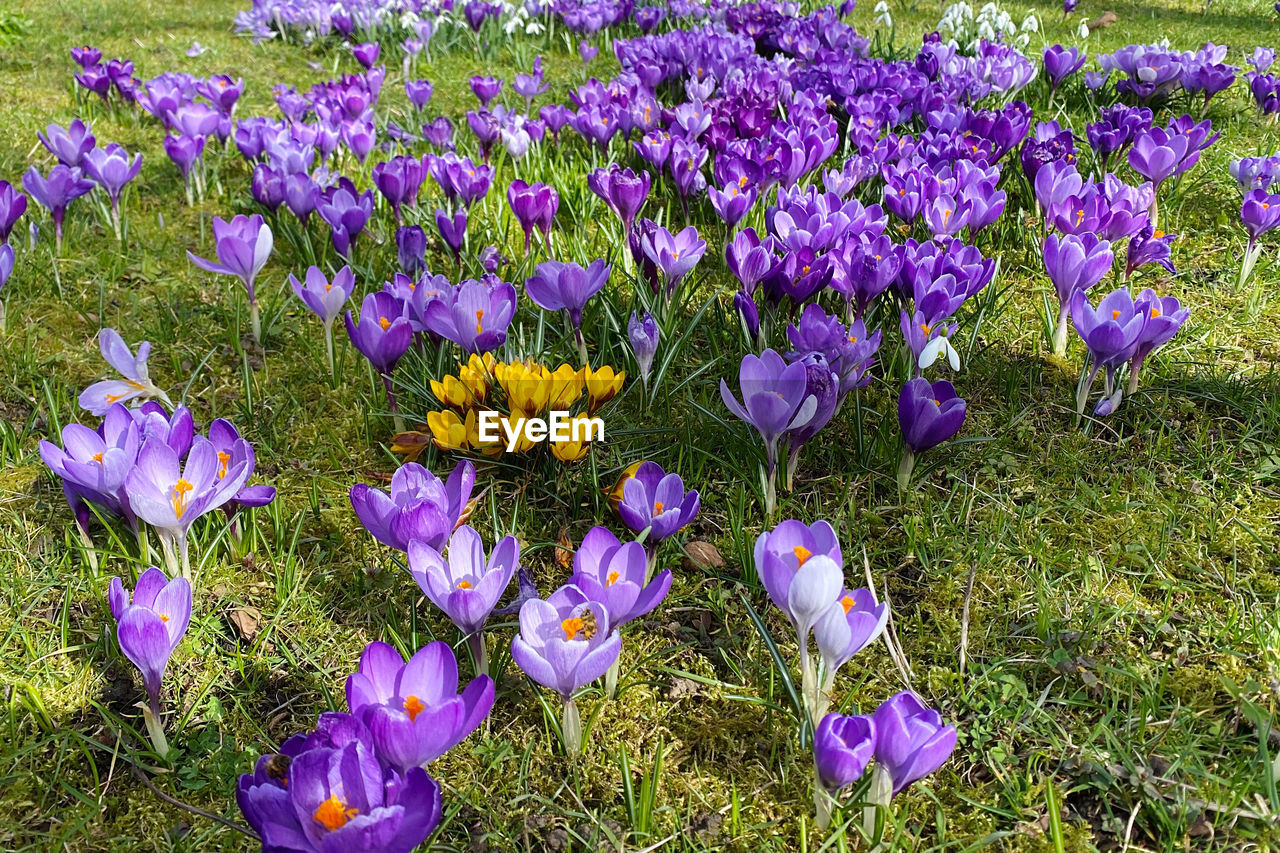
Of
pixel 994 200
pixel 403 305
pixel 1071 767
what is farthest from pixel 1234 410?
pixel 403 305

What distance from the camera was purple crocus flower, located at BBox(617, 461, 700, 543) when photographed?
1.60m

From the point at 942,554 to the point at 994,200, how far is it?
1.15 meters

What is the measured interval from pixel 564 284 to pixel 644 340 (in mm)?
226

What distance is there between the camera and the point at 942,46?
412cm

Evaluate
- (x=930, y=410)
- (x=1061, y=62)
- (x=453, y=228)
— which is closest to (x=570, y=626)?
(x=930, y=410)

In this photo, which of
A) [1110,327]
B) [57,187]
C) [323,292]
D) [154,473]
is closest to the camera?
[154,473]

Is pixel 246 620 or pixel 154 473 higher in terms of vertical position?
pixel 154 473

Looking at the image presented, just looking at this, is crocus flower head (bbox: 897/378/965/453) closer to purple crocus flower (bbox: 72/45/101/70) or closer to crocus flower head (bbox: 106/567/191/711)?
crocus flower head (bbox: 106/567/191/711)

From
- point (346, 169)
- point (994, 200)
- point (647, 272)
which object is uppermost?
point (994, 200)

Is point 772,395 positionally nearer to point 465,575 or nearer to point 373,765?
point 465,575

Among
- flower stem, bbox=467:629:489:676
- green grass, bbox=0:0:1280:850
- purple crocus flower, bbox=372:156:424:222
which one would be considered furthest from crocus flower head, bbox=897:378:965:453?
purple crocus flower, bbox=372:156:424:222

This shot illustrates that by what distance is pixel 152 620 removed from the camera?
1309 millimetres

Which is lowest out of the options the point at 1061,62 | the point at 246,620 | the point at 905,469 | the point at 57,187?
the point at 246,620

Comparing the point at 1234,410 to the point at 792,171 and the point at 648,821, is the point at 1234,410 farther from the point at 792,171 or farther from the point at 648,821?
the point at 648,821
